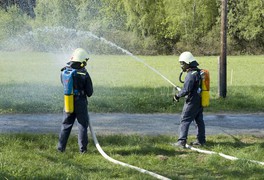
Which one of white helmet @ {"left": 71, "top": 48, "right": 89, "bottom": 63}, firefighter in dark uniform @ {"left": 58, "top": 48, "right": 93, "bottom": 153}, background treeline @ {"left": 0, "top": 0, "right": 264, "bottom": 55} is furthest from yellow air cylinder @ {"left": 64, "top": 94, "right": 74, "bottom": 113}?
background treeline @ {"left": 0, "top": 0, "right": 264, "bottom": 55}

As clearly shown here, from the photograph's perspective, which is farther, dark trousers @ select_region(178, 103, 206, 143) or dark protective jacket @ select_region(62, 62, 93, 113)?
dark trousers @ select_region(178, 103, 206, 143)

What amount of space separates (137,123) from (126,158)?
10.1 ft

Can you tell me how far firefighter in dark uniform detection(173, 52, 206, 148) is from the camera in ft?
26.0

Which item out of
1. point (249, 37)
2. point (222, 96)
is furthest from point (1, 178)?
point (249, 37)

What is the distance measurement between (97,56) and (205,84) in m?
38.3

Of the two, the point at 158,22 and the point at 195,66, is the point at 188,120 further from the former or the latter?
the point at 158,22

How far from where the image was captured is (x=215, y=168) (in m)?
6.77

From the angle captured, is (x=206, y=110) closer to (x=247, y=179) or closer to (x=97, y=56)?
(x=247, y=179)

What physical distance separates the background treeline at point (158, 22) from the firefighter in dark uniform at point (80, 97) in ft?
143

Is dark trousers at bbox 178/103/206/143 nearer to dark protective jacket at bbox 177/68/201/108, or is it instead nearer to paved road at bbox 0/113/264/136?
dark protective jacket at bbox 177/68/201/108

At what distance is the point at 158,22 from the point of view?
2589 inches

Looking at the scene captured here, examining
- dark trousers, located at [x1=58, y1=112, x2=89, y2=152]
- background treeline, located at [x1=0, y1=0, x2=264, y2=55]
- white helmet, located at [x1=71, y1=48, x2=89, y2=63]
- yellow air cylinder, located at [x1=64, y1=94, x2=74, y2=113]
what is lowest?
dark trousers, located at [x1=58, y1=112, x2=89, y2=152]

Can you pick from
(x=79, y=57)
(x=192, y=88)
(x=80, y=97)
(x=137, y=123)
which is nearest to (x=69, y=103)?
(x=80, y=97)

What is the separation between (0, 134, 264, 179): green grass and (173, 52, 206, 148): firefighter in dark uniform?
0.26 metres
